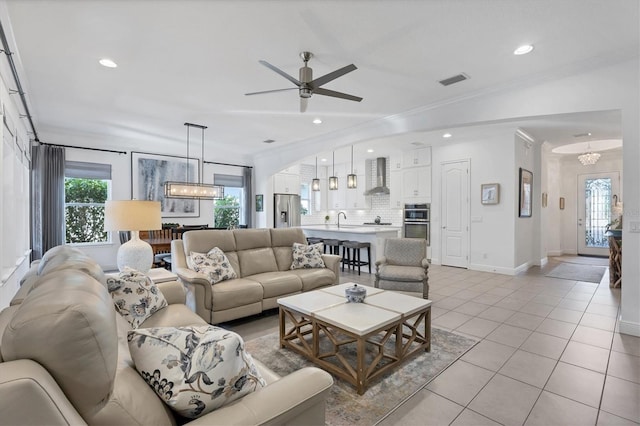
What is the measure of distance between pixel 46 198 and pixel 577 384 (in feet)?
24.9

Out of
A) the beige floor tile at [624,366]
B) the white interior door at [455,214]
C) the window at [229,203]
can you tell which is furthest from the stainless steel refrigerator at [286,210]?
the beige floor tile at [624,366]

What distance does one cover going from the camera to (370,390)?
219 centimetres

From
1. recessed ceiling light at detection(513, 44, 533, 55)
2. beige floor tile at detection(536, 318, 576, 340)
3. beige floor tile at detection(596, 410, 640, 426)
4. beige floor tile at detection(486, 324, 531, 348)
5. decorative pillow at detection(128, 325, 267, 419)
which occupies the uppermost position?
recessed ceiling light at detection(513, 44, 533, 55)

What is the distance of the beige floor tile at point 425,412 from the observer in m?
1.88

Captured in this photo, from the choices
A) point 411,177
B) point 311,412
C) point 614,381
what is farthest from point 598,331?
point 411,177

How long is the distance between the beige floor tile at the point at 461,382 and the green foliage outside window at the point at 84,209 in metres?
6.74

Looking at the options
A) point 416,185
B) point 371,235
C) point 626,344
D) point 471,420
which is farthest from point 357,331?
point 416,185

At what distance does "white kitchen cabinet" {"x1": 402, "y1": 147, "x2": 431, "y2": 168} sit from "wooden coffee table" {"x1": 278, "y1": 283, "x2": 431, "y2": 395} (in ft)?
17.0

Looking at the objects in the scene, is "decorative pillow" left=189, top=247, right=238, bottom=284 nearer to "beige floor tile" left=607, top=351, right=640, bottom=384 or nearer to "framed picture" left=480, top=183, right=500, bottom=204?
"beige floor tile" left=607, top=351, right=640, bottom=384

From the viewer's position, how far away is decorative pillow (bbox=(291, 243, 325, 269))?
4.27 metres

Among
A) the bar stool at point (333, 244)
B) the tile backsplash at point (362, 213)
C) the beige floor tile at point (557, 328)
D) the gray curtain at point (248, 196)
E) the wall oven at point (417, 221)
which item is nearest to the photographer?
the beige floor tile at point (557, 328)

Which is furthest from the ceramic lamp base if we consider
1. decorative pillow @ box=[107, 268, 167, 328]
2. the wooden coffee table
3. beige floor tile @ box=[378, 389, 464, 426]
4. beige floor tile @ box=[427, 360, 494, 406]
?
beige floor tile @ box=[427, 360, 494, 406]

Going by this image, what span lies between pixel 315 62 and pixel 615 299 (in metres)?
5.07

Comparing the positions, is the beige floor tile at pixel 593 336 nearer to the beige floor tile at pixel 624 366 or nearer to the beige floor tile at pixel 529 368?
the beige floor tile at pixel 624 366
